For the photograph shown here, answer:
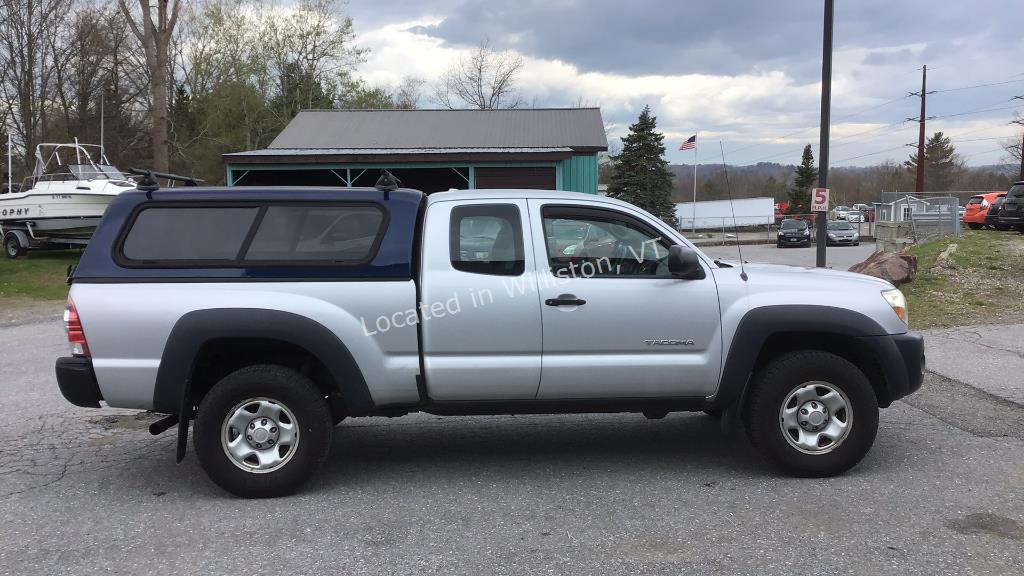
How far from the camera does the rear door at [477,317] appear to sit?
4.39 metres

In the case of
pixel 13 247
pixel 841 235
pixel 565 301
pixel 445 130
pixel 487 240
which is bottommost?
pixel 841 235

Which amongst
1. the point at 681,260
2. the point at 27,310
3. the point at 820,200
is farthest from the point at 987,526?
the point at 27,310

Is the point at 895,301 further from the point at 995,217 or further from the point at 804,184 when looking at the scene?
the point at 804,184

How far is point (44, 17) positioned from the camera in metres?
35.9

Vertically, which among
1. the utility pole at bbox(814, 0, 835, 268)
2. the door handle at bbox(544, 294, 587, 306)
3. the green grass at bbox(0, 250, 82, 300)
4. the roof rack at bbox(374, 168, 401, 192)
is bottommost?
the green grass at bbox(0, 250, 82, 300)

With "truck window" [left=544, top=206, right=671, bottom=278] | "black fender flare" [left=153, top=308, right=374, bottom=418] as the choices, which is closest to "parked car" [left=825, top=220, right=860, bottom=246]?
"truck window" [left=544, top=206, right=671, bottom=278]

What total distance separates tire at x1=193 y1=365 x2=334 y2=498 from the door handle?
153cm

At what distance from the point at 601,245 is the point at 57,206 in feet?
69.1

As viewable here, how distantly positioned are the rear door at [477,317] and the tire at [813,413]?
1.47m

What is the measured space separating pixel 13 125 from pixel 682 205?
40861 mm

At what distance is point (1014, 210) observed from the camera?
21.0 m

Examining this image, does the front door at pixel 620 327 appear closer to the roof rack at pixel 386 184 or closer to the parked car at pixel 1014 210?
the roof rack at pixel 386 184

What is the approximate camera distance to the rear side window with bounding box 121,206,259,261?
438 centimetres

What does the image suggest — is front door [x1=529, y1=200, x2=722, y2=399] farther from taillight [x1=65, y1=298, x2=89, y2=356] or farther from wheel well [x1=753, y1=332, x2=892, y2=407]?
taillight [x1=65, y1=298, x2=89, y2=356]
